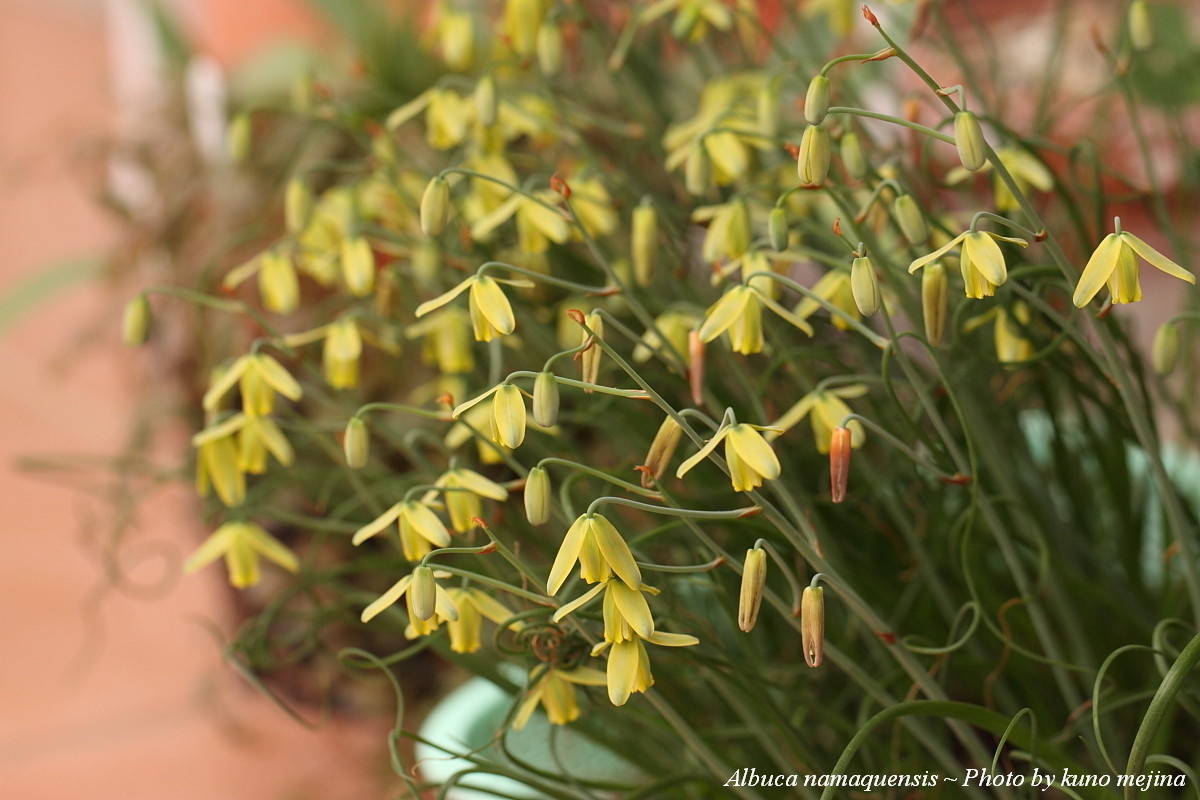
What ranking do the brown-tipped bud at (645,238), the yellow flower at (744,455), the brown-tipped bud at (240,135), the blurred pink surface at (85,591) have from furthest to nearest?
the blurred pink surface at (85,591)
the brown-tipped bud at (240,135)
the brown-tipped bud at (645,238)
the yellow flower at (744,455)

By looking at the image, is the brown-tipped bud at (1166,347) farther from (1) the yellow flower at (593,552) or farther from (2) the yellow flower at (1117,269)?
(1) the yellow flower at (593,552)

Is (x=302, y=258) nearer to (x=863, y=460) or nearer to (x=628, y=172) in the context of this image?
(x=628, y=172)

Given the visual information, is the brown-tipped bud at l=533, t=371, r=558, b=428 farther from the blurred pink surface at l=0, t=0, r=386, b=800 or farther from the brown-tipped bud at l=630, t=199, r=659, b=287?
the blurred pink surface at l=0, t=0, r=386, b=800

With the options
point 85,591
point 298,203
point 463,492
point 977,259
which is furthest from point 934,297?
point 85,591

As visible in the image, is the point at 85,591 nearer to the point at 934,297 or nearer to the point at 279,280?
the point at 279,280

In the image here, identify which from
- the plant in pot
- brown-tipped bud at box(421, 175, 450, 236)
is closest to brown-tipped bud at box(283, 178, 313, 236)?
the plant in pot

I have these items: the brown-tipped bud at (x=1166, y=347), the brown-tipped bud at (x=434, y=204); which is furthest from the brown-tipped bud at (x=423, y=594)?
the brown-tipped bud at (x=1166, y=347)

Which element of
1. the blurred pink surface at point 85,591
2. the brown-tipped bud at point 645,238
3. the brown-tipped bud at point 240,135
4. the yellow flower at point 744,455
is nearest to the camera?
the yellow flower at point 744,455
